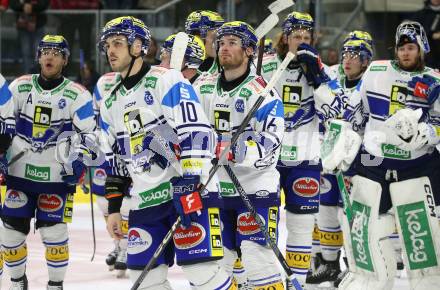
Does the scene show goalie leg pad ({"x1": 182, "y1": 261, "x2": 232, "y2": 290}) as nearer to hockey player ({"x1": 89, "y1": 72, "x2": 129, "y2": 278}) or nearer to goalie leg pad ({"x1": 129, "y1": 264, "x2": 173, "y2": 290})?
goalie leg pad ({"x1": 129, "y1": 264, "x2": 173, "y2": 290})

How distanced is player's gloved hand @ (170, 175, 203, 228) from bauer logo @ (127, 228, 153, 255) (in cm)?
28

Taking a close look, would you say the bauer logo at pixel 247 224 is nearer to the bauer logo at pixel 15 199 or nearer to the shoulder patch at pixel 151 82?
the shoulder patch at pixel 151 82

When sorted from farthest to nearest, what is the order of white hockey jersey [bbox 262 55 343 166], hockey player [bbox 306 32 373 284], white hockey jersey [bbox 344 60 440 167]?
hockey player [bbox 306 32 373 284]
white hockey jersey [bbox 262 55 343 166]
white hockey jersey [bbox 344 60 440 167]

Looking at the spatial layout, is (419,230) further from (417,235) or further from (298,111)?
(298,111)

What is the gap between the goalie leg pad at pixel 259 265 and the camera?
5.70 meters

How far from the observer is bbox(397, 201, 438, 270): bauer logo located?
594 cm

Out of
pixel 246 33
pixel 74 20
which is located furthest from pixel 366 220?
pixel 74 20

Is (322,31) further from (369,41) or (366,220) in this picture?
(366,220)

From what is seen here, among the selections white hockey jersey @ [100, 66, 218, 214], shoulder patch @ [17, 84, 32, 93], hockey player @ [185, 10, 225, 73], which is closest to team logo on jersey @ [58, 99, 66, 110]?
shoulder patch @ [17, 84, 32, 93]

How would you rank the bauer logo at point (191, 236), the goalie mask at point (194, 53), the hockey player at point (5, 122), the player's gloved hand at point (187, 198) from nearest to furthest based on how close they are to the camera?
the player's gloved hand at point (187, 198) → the bauer logo at point (191, 236) → the hockey player at point (5, 122) → the goalie mask at point (194, 53)

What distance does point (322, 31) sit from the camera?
39.3 feet

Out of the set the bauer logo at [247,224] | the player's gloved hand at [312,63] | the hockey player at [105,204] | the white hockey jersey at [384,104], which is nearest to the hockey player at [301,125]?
the player's gloved hand at [312,63]

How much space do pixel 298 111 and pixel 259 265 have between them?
141cm

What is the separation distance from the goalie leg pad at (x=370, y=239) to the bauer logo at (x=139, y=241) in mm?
1322
